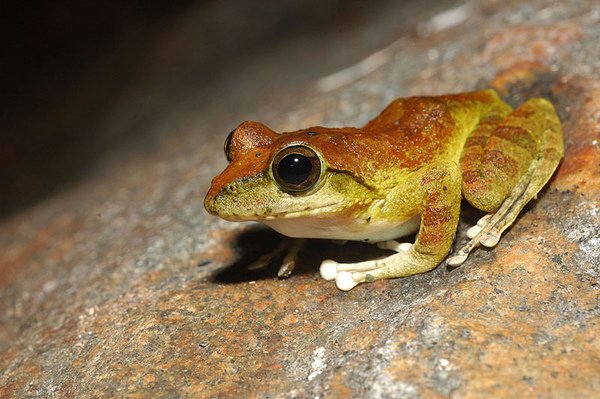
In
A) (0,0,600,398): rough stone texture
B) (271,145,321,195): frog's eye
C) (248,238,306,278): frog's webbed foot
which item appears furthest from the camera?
(248,238,306,278): frog's webbed foot

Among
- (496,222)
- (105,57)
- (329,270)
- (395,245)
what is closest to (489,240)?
(496,222)

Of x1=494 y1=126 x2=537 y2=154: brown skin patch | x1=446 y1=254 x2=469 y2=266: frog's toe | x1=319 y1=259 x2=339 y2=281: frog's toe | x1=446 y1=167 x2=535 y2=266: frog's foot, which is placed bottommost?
x1=446 y1=254 x2=469 y2=266: frog's toe

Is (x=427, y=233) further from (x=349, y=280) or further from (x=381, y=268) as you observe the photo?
(x=349, y=280)

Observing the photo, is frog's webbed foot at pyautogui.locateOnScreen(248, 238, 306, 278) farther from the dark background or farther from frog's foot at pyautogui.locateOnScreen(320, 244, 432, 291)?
the dark background

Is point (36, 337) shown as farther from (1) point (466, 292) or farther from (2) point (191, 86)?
(2) point (191, 86)

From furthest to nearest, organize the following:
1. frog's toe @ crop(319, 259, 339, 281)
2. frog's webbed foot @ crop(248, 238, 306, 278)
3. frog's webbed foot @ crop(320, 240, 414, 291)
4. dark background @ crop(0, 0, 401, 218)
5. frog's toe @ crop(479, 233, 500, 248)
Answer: dark background @ crop(0, 0, 401, 218) < frog's webbed foot @ crop(248, 238, 306, 278) < frog's toe @ crop(319, 259, 339, 281) < frog's webbed foot @ crop(320, 240, 414, 291) < frog's toe @ crop(479, 233, 500, 248)

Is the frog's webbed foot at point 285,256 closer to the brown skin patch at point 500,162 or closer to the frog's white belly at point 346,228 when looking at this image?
the frog's white belly at point 346,228

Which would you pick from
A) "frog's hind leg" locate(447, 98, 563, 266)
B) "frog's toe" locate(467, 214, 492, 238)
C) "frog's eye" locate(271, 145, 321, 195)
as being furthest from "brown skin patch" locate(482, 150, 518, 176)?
"frog's eye" locate(271, 145, 321, 195)

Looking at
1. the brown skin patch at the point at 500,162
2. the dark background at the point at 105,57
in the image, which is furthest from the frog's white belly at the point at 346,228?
the dark background at the point at 105,57
